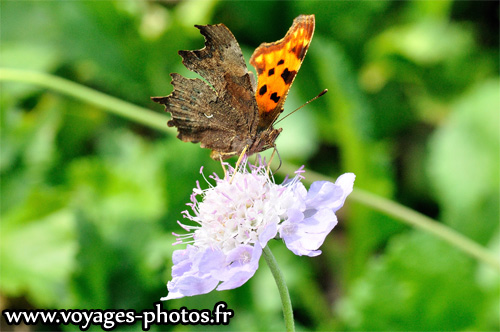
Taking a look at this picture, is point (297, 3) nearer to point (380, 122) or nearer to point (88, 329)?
point (380, 122)

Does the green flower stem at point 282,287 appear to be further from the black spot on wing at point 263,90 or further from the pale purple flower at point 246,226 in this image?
the black spot on wing at point 263,90

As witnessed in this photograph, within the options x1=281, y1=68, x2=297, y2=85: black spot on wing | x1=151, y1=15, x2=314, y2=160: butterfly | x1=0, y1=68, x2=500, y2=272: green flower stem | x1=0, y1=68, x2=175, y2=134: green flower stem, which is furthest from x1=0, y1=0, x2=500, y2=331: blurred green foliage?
x1=281, y1=68, x2=297, y2=85: black spot on wing

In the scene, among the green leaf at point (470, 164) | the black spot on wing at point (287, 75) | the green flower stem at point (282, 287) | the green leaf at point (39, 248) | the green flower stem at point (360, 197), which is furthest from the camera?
the green leaf at point (470, 164)

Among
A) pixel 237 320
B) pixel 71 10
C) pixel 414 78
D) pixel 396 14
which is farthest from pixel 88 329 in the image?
pixel 396 14

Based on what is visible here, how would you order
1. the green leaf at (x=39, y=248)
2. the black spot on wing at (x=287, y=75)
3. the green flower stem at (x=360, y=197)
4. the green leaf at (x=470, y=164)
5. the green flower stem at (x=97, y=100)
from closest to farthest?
1. the black spot on wing at (x=287, y=75)
2. the green flower stem at (x=360, y=197)
3. the green flower stem at (x=97, y=100)
4. the green leaf at (x=39, y=248)
5. the green leaf at (x=470, y=164)

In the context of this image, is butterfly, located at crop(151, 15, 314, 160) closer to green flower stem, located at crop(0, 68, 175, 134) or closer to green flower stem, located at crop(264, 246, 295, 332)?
green flower stem, located at crop(264, 246, 295, 332)

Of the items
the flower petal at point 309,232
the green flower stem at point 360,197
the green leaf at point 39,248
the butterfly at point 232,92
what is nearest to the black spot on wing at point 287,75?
the butterfly at point 232,92
